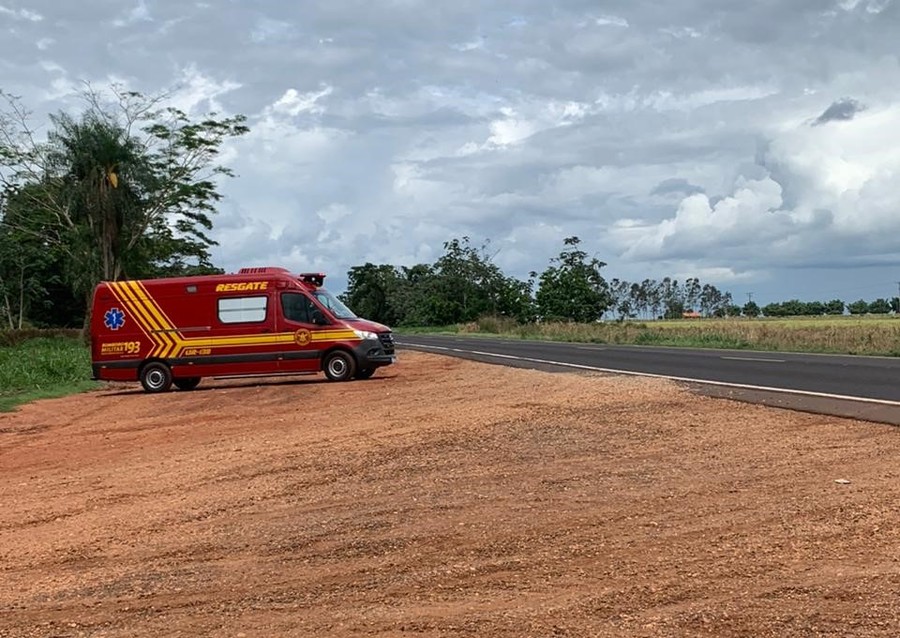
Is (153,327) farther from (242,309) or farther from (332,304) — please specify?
(332,304)

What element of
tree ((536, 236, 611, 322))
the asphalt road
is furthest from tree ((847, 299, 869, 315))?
the asphalt road

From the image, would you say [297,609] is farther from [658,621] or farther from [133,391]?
[133,391]

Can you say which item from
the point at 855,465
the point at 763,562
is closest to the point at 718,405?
the point at 855,465

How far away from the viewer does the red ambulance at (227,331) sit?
20.7 meters

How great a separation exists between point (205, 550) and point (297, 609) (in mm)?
1545

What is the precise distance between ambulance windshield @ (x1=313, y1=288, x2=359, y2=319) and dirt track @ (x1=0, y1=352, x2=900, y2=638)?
8701mm

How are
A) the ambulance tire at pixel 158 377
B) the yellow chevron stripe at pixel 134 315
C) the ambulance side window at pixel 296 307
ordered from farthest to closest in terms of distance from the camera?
1. the ambulance tire at pixel 158 377
2. the yellow chevron stripe at pixel 134 315
3. the ambulance side window at pixel 296 307

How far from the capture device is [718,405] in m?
13.0

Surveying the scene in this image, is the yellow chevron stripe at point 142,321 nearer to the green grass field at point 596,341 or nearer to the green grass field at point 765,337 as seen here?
the green grass field at point 596,341

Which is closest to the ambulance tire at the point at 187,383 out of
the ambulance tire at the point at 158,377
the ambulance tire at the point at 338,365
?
the ambulance tire at the point at 158,377

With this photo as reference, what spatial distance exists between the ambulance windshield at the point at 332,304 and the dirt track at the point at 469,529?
870 centimetres

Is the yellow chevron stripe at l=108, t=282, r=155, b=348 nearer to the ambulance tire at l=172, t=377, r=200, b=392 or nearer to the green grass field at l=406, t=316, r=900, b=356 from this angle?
the ambulance tire at l=172, t=377, r=200, b=392

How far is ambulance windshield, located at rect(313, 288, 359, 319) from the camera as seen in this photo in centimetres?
2097

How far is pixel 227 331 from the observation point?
2072cm
